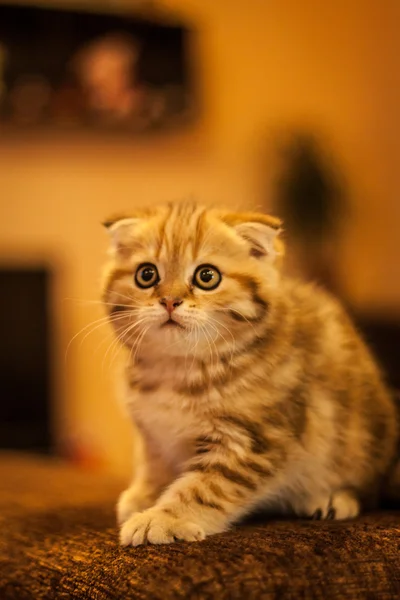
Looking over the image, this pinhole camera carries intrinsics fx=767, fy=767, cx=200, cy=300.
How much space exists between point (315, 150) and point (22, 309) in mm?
1573

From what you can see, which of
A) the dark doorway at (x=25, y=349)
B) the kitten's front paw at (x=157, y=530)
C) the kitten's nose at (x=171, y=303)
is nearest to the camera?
the kitten's front paw at (x=157, y=530)

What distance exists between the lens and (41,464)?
1.71 metres

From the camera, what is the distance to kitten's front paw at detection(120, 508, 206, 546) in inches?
38.0

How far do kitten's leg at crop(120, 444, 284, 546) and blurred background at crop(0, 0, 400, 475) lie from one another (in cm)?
213

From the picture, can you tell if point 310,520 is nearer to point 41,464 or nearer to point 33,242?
point 41,464

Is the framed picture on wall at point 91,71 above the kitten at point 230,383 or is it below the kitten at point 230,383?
above

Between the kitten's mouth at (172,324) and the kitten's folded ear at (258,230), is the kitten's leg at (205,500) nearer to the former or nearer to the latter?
the kitten's mouth at (172,324)

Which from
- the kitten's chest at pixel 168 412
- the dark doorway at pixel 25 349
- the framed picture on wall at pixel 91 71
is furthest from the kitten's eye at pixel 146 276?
the framed picture on wall at pixel 91 71

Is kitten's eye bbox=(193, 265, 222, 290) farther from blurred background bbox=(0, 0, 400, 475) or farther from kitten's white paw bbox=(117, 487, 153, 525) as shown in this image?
blurred background bbox=(0, 0, 400, 475)

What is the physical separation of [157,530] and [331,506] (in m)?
0.29

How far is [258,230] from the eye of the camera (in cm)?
116

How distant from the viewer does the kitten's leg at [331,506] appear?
1.11 metres

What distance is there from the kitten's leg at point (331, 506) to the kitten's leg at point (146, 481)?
215 mm

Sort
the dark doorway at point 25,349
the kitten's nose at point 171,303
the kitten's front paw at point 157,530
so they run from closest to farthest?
the kitten's front paw at point 157,530 < the kitten's nose at point 171,303 < the dark doorway at point 25,349
